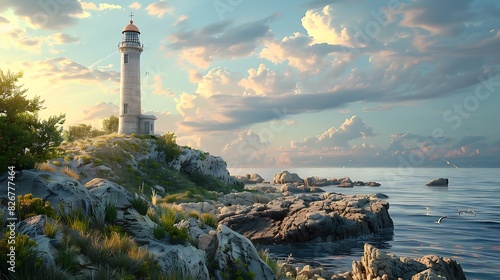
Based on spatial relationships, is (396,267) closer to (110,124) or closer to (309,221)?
(309,221)

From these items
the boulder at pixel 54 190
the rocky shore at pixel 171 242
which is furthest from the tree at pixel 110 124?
the boulder at pixel 54 190

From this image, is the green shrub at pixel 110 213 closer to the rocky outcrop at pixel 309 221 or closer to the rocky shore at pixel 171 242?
the rocky shore at pixel 171 242

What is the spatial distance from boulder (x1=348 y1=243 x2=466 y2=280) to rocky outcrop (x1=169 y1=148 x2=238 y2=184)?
150 ft

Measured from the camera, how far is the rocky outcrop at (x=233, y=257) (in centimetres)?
1210

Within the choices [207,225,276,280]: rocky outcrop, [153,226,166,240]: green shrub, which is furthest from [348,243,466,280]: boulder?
[153,226,166,240]: green shrub

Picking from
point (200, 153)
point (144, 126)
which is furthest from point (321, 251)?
point (144, 126)

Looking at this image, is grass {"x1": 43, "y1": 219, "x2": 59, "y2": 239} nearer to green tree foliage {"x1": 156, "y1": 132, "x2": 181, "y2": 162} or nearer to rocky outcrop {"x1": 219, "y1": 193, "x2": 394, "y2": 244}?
rocky outcrop {"x1": 219, "y1": 193, "x2": 394, "y2": 244}

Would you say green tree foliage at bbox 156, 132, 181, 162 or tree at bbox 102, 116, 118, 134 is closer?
green tree foliage at bbox 156, 132, 181, 162

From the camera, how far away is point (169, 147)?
62.0 meters

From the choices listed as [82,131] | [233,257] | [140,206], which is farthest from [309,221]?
[82,131]

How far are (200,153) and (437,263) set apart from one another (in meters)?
53.4

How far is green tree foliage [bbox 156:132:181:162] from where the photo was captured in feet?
199

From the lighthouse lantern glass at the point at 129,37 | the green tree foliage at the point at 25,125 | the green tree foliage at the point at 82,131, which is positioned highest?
the lighthouse lantern glass at the point at 129,37

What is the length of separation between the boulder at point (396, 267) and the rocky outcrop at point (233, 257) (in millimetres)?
7065
